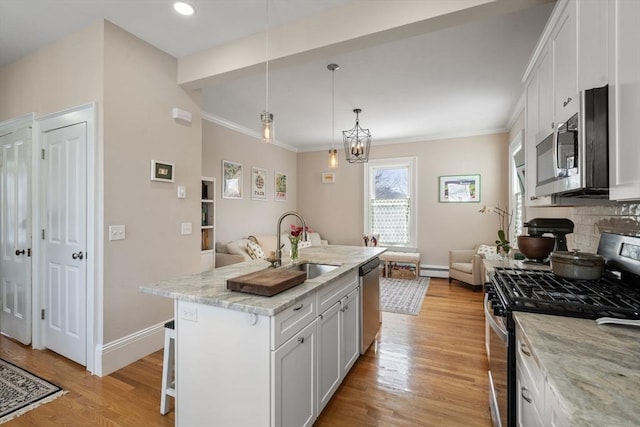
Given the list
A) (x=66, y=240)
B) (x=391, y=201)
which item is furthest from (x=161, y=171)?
(x=391, y=201)

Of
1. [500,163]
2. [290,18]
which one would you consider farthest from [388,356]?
[500,163]

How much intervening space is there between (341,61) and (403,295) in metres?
3.44

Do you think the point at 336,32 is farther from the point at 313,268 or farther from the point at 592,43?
the point at 313,268

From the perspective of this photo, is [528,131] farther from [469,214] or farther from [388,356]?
[469,214]

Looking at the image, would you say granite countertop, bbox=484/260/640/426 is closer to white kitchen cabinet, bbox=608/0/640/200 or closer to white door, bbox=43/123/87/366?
white kitchen cabinet, bbox=608/0/640/200

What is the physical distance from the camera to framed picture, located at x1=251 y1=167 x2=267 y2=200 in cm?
559

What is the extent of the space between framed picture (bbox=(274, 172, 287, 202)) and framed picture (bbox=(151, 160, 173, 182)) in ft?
11.2

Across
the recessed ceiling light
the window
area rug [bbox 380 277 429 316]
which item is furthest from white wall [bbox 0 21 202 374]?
the window

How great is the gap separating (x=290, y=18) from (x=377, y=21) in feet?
2.36

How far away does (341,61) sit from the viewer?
2990mm

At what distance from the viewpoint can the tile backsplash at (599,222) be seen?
1.53 m

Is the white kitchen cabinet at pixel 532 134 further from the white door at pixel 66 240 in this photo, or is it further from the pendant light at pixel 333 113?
the white door at pixel 66 240

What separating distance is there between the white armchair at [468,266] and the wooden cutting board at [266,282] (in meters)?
3.79

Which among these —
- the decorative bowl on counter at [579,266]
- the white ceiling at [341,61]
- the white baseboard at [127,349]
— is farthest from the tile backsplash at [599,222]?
the white baseboard at [127,349]
